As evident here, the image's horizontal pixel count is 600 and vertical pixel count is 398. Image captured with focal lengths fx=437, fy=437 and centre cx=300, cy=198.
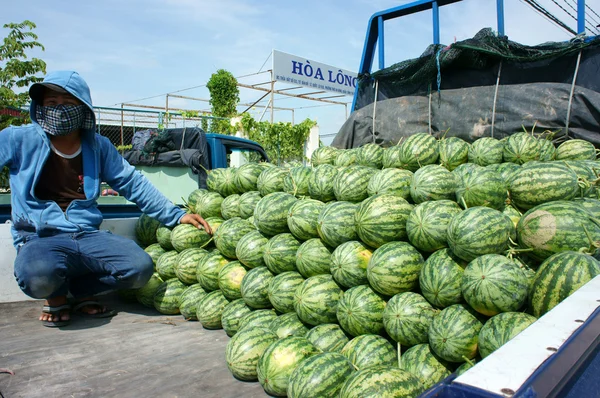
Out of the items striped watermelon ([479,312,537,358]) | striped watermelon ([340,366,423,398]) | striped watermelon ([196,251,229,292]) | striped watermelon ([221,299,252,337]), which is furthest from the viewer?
striped watermelon ([196,251,229,292])

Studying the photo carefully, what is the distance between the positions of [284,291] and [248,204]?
106 centimetres

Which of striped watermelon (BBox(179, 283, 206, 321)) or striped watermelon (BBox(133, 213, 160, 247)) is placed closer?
striped watermelon (BBox(179, 283, 206, 321))

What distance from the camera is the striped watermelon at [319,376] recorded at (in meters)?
2.07

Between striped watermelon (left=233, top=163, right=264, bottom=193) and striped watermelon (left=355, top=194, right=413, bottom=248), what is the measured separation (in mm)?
1418

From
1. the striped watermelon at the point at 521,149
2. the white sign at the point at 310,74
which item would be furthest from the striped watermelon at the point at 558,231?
the white sign at the point at 310,74

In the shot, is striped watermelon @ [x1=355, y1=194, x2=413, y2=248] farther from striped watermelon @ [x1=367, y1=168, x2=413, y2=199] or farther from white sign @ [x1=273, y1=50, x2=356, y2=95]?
white sign @ [x1=273, y1=50, x2=356, y2=95]

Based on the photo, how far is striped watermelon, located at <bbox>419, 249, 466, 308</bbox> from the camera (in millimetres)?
2328

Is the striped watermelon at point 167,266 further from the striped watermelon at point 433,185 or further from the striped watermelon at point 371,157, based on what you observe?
the striped watermelon at point 433,185

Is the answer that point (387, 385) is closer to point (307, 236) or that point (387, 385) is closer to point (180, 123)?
point (307, 236)

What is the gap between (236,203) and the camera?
12.7 ft

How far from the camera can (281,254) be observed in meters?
3.12

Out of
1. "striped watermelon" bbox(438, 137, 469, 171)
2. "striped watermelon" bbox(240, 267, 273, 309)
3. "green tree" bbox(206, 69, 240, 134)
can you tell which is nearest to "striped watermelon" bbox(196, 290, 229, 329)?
"striped watermelon" bbox(240, 267, 273, 309)

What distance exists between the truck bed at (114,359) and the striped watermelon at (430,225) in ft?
4.08

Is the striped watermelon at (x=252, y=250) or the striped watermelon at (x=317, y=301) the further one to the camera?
the striped watermelon at (x=252, y=250)
